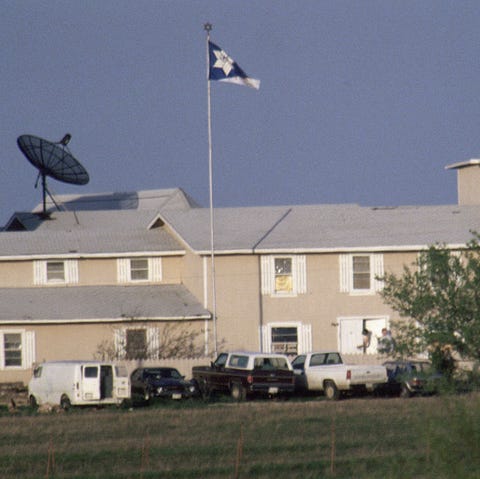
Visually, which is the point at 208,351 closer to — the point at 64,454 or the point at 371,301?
the point at 371,301

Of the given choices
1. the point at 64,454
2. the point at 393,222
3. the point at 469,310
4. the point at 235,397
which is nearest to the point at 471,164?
the point at 393,222

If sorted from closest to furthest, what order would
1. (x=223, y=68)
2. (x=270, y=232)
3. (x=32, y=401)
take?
1. (x=32, y=401)
2. (x=223, y=68)
3. (x=270, y=232)

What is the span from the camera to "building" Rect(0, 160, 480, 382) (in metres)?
50.2

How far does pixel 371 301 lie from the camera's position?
5144 cm

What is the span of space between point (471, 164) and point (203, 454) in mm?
38233

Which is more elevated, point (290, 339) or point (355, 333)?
point (355, 333)

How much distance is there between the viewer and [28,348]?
164ft

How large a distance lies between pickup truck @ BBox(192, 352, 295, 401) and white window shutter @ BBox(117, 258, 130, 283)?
38.6 feet

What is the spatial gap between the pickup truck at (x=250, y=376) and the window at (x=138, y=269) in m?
11.6

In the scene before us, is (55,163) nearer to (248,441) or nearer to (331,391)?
(331,391)

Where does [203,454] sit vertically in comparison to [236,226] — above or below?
below

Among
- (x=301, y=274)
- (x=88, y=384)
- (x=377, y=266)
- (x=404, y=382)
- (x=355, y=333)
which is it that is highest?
(x=377, y=266)

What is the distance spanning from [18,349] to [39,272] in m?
5.16

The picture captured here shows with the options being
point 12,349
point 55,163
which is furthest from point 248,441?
point 55,163
